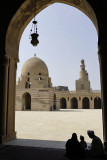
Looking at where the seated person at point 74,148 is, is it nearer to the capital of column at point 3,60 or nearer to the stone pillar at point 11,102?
the stone pillar at point 11,102

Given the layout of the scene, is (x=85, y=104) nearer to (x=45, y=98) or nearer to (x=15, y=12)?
(x=45, y=98)

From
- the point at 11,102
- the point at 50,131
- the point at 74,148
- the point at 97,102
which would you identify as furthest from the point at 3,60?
the point at 97,102

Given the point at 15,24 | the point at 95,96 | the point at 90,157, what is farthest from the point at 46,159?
the point at 95,96

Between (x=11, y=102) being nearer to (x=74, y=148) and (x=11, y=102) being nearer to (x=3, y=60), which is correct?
(x=3, y=60)

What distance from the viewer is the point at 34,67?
36250 mm

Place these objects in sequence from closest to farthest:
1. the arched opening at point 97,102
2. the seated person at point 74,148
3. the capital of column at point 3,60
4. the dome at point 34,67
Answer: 1. the seated person at point 74,148
2. the capital of column at point 3,60
3. the dome at point 34,67
4. the arched opening at point 97,102

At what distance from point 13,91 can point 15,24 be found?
2.97 m

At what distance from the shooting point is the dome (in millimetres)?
36344

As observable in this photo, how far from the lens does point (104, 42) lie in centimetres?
568

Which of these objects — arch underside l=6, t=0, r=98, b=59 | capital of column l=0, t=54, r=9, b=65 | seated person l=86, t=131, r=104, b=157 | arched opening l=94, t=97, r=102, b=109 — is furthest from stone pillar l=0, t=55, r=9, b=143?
arched opening l=94, t=97, r=102, b=109

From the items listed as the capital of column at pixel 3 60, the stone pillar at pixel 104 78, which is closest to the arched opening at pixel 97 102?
the stone pillar at pixel 104 78

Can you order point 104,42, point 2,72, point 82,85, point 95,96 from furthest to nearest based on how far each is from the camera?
1. point 82,85
2. point 95,96
3. point 2,72
4. point 104,42

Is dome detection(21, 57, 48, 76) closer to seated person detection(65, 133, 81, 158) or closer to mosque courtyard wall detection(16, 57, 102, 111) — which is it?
mosque courtyard wall detection(16, 57, 102, 111)

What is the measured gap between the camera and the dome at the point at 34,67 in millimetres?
36344
